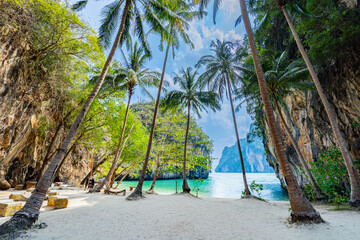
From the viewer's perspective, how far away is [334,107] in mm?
8773

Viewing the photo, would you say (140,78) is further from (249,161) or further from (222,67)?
(249,161)

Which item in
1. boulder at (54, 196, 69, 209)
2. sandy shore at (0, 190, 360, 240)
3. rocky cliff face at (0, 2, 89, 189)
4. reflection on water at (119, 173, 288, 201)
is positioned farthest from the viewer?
reflection on water at (119, 173, 288, 201)

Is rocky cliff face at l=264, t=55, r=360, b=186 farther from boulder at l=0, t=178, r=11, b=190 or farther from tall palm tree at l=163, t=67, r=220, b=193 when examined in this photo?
boulder at l=0, t=178, r=11, b=190

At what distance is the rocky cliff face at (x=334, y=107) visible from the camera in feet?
25.1

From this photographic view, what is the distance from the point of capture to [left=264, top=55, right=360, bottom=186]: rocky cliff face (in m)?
7.64

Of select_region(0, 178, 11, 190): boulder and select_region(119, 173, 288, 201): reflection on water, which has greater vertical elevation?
select_region(0, 178, 11, 190): boulder

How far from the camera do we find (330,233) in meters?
3.39

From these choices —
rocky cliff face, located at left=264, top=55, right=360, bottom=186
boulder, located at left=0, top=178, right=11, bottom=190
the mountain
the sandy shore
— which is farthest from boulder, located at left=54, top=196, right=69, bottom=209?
the mountain

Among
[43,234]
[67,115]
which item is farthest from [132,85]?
[43,234]

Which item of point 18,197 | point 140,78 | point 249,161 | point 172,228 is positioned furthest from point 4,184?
point 249,161

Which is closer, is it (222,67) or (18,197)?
(18,197)

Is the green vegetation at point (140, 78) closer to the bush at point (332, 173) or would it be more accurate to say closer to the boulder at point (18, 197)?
the bush at point (332, 173)

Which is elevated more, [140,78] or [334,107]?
[140,78]

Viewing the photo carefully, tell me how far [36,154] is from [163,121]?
10.7 meters
